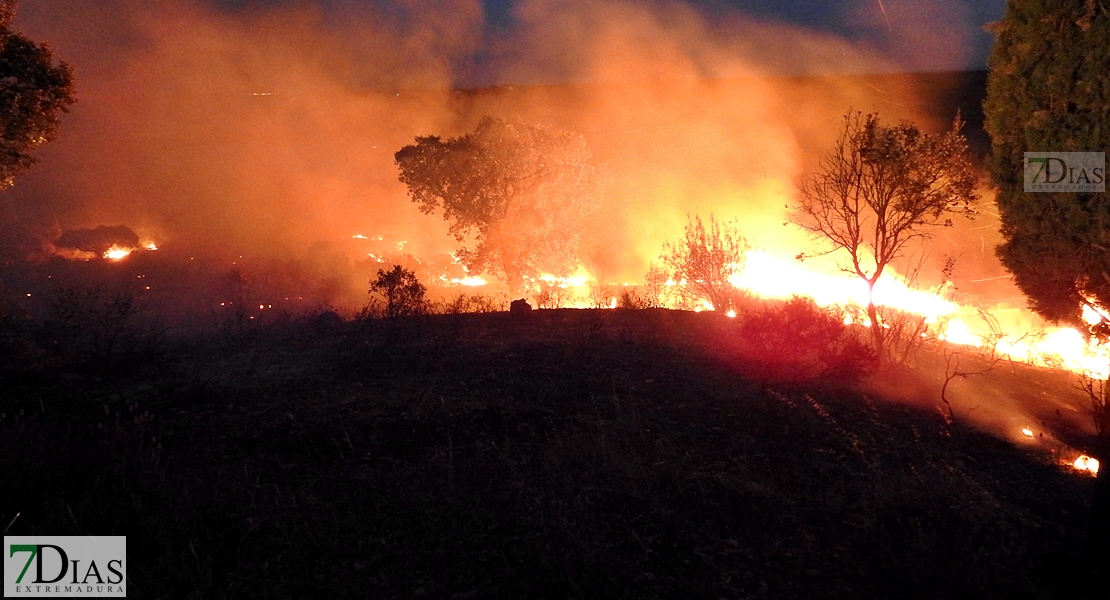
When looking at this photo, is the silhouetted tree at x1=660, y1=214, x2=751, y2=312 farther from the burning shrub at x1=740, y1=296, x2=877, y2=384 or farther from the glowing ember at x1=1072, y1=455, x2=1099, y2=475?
the glowing ember at x1=1072, y1=455, x2=1099, y2=475

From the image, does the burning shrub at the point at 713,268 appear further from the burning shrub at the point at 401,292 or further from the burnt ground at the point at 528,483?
the burning shrub at the point at 401,292

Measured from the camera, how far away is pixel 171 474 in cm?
446

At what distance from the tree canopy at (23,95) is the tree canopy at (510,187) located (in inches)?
473

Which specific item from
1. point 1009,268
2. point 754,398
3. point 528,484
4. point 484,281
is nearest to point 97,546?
point 528,484

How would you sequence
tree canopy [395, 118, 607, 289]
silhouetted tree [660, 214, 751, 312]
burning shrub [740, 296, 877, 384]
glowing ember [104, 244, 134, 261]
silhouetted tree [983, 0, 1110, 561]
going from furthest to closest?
glowing ember [104, 244, 134, 261]
tree canopy [395, 118, 607, 289]
silhouetted tree [660, 214, 751, 312]
burning shrub [740, 296, 877, 384]
silhouetted tree [983, 0, 1110, 561]

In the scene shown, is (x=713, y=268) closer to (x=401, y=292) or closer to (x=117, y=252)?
(x=401, y=292)

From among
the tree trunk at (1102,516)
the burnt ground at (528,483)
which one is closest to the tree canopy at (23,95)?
the burnt ground at (528,483)

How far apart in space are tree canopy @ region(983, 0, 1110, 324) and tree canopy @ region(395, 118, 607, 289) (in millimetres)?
16376

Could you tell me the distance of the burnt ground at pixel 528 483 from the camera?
3529 mm

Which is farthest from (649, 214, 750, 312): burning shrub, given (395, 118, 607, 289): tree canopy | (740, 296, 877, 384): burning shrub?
(395, 118, 607, 289): tree canopy

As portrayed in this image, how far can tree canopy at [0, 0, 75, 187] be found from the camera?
309 inches

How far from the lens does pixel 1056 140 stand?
4496 millimetres

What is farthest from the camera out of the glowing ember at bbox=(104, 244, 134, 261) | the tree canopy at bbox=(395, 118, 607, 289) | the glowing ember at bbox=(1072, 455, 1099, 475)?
the glowing ember at bbox=(104, 244, 134, 261)

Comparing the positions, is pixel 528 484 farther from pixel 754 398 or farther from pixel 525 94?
pixel 525 94
